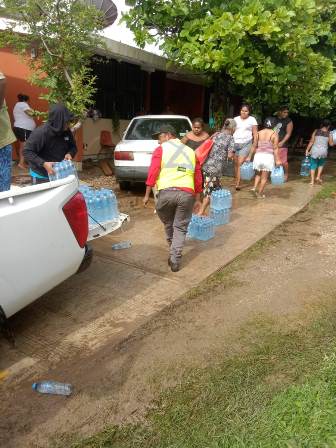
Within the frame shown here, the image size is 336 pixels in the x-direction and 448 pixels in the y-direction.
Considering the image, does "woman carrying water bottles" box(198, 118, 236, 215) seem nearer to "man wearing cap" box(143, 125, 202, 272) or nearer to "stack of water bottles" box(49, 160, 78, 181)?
"man wearing cap" box(143, 125, 202, 272)

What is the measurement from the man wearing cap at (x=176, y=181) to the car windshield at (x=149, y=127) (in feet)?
12.2

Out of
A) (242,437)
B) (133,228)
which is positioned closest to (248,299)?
(242,437)

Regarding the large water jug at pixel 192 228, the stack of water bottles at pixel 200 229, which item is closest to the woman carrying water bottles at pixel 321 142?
the stack of water bottles at pixel 200 229

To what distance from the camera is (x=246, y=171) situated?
993 cm

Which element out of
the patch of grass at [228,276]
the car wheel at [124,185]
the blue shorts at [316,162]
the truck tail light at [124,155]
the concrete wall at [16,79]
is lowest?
the patch of grass at [228,276]

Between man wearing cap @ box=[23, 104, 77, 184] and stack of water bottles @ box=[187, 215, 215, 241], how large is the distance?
6.72 ft

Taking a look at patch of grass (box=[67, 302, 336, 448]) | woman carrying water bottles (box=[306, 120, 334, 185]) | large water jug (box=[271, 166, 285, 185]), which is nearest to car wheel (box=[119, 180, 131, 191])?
large water jug (box=[271, 166, 285, 185])

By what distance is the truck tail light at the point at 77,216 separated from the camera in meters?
2.98

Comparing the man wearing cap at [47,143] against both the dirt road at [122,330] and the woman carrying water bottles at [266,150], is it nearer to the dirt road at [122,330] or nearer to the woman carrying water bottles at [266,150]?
the dirt road at [122,330]

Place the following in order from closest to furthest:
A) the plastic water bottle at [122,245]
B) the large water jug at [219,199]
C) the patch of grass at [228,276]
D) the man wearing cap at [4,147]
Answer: the man wearing cap at [4,147] → the patch of grass at [228,276] → the plastic water bottle at [122,245] → the large water jug at [219,199]

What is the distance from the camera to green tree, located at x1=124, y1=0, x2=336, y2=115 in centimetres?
732

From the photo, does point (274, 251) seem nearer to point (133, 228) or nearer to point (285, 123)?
point (133, 228)

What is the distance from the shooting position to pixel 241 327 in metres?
3.54

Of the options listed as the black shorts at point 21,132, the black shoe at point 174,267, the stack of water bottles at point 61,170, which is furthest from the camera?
the black shorts at point 21,132
